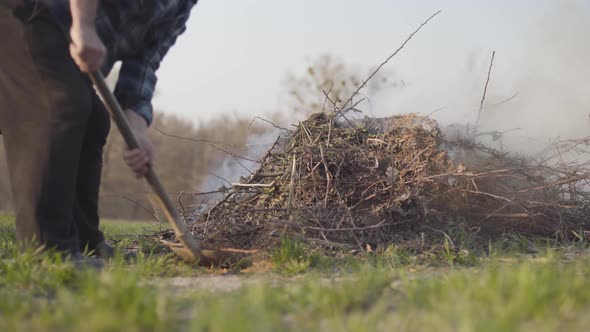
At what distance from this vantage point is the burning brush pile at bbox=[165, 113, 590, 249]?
3.89 meters

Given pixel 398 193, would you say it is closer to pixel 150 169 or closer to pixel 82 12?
pixel 150 169

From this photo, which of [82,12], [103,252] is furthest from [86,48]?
[103,252]

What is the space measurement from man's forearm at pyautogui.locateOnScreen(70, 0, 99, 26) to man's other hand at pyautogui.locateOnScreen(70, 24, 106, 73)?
0.02 meters

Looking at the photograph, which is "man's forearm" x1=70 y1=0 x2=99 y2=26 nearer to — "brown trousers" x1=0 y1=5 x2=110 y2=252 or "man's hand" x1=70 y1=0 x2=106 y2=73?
"man's hand" x1=70 y1=0 x2=106 y2=73

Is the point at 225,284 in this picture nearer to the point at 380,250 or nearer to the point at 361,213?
the point at 380,250

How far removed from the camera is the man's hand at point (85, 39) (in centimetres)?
261

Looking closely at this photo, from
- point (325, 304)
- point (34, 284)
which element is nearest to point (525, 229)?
point (325, 304)

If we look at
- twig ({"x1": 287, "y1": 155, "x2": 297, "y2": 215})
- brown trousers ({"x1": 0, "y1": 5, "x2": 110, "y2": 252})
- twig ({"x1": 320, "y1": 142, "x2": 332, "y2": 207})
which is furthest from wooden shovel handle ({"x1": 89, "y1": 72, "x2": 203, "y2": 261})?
twig ({"x1": 320, "y1": 142, "x2": 332, "y2": 207})

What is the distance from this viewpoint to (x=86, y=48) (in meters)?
2.61

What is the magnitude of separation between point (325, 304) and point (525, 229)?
2.75 meters

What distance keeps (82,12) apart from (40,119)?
578mm

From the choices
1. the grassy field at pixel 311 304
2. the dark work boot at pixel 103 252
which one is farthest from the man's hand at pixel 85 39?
the dark work boot at pixel 103 252

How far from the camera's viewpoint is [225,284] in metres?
2.63

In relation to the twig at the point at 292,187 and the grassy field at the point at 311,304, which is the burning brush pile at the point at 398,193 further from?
the grassy field at the point at 311,304
